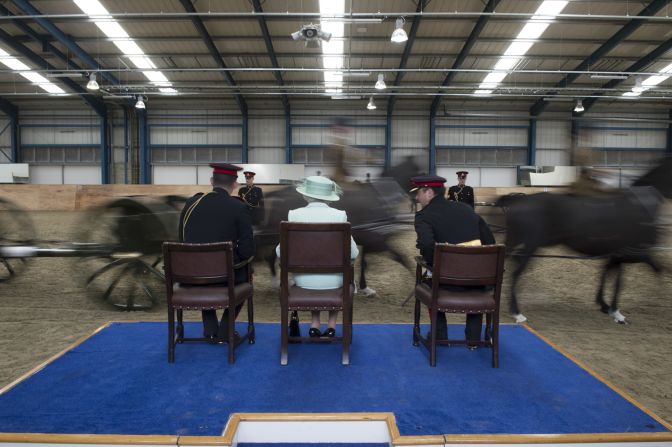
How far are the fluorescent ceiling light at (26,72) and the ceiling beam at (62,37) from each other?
2149mm

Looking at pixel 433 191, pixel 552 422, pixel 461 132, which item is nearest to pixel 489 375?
pixel 552 422

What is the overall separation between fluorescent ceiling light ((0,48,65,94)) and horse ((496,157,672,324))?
673 inches

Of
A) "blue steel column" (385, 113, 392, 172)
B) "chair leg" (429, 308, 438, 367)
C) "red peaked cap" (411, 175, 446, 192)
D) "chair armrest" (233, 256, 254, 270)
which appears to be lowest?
"chair leg" (429, 308, 438, 367)

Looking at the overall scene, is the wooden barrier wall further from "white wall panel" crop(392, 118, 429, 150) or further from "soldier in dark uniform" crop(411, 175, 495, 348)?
"soldier in dark uniform" crop(411, 175, 495, 348)

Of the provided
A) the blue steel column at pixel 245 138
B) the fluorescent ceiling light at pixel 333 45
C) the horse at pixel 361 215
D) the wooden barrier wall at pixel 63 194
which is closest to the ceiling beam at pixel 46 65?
the wooden barrier wall at pixel 63 194

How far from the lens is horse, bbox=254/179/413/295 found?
4898mm

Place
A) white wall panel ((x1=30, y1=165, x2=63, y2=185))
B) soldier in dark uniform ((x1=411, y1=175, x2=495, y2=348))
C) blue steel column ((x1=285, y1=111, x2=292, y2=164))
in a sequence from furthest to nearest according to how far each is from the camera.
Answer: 1. white wall panel ((x1=30, y1=165, x2=63, y2=185))
2. blue steel column ((x1=285, y1=111, x2=292, y2=164))
3. soldier in dark uniform ((x1=411, y1=175, x2=495, y2=348))

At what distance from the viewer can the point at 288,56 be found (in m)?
15.2

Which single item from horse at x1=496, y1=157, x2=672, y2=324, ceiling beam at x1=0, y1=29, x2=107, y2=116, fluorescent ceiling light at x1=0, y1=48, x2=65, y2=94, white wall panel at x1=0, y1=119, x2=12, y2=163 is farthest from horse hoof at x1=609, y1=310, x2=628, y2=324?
white wall panel at x1=0, y1=119, x2=12, y2=163

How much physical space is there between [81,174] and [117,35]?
897 centimetres

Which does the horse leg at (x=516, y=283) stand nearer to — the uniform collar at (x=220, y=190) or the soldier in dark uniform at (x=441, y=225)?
the soldier in dark uniform at (x=441, y=225)

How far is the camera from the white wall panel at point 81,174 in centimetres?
1981

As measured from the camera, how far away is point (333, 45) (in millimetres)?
14203

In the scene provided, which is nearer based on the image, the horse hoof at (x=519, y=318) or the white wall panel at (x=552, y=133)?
the horse hoof at (x=519, y=318)
